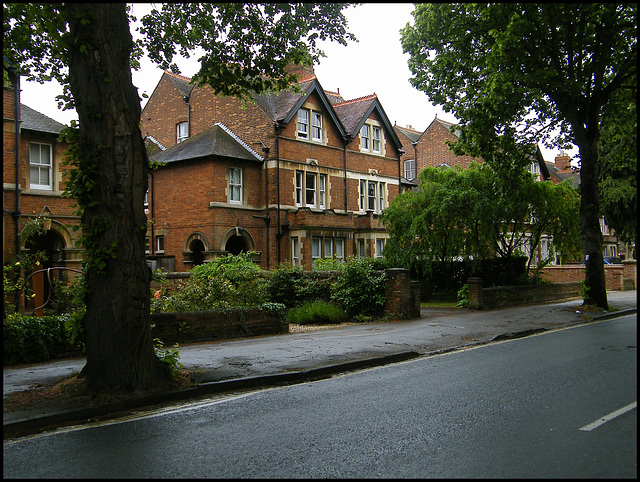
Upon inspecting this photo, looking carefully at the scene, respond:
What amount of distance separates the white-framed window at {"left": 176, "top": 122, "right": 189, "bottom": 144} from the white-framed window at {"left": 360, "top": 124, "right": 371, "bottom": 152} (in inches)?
423

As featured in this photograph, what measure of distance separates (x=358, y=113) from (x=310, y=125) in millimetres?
4716

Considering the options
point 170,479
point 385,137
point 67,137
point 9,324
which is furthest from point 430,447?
point 385,137

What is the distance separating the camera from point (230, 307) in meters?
13.7

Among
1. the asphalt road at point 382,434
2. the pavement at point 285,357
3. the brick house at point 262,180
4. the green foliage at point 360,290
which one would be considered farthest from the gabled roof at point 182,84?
the asphalt road at point 382,434

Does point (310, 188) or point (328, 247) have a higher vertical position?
point (310, 188)

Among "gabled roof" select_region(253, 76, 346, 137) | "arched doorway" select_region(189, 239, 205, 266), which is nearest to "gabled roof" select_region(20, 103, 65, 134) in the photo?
"arched doorway" select_region(189, 239, 205, 266)

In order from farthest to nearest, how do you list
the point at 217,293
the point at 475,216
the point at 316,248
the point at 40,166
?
the point at 316,248
the point at 475,216
the point at 40,166
the point at 217,293

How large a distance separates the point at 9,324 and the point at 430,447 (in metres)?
8.28

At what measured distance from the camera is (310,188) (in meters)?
30.9

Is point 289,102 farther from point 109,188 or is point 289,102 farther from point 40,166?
point 109,188

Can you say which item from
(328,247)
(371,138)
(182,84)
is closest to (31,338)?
(328,247)

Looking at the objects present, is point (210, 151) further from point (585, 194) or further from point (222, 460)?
point (222, 460)

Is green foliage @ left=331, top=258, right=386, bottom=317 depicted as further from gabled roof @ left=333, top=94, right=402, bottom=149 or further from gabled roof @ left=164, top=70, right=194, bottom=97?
gabled roof @ left=164, top=70, right=194, bottom=97

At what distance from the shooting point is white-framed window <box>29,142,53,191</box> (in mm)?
21078
